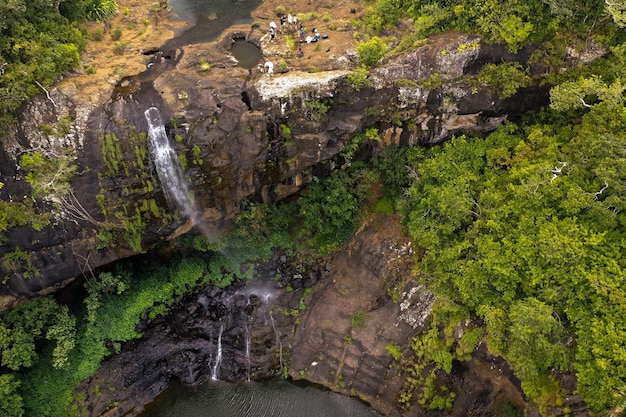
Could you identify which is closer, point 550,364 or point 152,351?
point 550,364

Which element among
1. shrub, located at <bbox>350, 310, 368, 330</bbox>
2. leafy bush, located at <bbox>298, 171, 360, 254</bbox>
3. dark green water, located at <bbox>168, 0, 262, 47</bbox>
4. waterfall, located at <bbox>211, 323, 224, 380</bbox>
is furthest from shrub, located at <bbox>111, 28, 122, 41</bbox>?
shrub, located at <bbox>350, 310, 368, 330</bbox>

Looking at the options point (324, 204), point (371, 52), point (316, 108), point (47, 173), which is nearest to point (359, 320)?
point (324, 204)

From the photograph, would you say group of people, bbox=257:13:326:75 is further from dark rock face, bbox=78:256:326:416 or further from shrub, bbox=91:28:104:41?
dark rock face, bbox=78:256:326:416

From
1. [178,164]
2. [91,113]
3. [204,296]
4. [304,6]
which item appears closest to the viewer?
[91,113]

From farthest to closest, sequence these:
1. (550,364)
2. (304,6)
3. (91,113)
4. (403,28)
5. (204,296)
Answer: (304,6)
(204,296)
(403,28)
(91,113)
(550,364)

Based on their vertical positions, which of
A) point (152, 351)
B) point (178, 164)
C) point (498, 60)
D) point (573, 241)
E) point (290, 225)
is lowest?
point (152, 351)

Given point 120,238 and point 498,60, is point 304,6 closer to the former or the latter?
point 498,60

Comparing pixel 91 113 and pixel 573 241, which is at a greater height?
pixel 91 113

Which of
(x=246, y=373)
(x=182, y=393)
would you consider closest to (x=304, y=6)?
(x=246, y=373)
